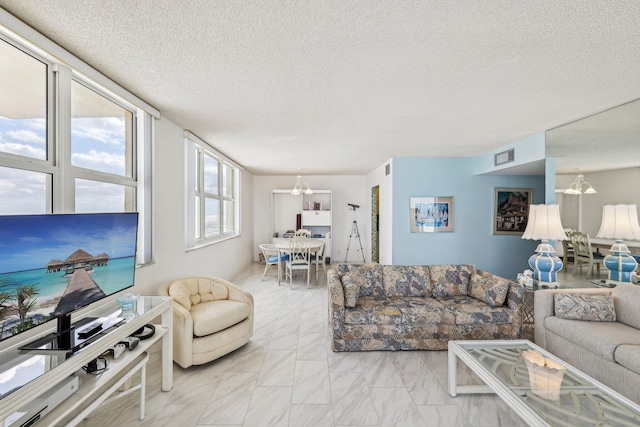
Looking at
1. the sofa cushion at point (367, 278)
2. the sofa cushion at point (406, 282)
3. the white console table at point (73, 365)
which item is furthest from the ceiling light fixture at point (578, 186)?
the white console table at point (73, 365)

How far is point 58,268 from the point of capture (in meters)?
1.30

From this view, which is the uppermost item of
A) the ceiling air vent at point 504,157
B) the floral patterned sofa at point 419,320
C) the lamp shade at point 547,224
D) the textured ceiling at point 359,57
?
the textured ceiling at point 359,57

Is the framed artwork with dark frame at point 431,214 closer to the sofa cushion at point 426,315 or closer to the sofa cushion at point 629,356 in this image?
the sofa cushion at point 426,315

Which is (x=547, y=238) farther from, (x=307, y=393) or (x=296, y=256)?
(x=296, y=256)

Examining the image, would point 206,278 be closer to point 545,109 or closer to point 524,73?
point 524,73

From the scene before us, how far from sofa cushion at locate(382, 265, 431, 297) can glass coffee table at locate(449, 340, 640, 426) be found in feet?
3.27

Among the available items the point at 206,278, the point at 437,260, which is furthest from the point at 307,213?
the point at 206,278

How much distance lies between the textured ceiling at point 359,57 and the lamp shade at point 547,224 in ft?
3.36

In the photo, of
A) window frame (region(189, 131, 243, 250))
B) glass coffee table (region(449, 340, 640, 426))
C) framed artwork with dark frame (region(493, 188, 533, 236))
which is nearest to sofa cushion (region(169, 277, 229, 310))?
window frame (region(189, 131, 243, 250))

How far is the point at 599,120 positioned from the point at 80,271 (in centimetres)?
466

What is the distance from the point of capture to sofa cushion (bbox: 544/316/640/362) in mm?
1947

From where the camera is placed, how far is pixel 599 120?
9.02ft

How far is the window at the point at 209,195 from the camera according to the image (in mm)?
3654

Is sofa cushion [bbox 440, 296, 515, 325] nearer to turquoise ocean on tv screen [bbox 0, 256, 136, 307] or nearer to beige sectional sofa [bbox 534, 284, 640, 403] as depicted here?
beige sectional sofa [bbox 534, 284, 640, 403]
